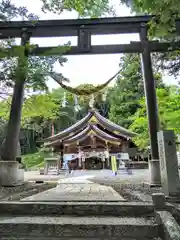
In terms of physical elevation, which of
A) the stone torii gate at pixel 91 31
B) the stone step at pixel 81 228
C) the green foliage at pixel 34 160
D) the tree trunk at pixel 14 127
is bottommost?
the stone step at pixel 81 228

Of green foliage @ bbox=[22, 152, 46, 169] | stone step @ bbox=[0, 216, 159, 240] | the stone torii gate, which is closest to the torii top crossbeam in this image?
the stone torii gate

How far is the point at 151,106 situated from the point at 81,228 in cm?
438

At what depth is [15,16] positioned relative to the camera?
4.33m

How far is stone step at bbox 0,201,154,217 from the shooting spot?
2.79m

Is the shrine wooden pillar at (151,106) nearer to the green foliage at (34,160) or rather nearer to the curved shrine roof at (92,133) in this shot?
the curved shrine roof at (92,133)

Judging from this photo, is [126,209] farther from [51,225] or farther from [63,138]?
[63,138]

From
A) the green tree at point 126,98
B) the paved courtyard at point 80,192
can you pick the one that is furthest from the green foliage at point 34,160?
the paved courtyard at point 80,192

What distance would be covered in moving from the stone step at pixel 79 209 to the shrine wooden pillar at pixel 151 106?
2.82 m

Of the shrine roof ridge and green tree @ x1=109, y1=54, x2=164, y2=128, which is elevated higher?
green tree @ x1=109, y1=54, x2=164, y2=128

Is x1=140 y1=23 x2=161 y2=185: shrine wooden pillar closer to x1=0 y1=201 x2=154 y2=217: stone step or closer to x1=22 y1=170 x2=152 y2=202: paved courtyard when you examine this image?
x1=22 y1=170 x2=152 y2=202: paved courtyard

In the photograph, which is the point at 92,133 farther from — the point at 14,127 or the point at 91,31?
the point at 14,127

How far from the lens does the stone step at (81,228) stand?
2391 mm

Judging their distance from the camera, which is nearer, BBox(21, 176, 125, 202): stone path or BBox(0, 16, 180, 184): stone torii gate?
BBox(21, 176, 125, 202): stone path

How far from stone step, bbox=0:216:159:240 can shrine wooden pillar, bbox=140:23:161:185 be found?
3.10m
